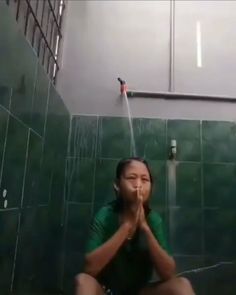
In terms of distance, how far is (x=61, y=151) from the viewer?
1.52 meters

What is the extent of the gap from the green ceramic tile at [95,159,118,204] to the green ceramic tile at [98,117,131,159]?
0.04m

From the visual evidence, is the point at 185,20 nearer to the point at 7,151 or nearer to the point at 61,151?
the point at 61,151

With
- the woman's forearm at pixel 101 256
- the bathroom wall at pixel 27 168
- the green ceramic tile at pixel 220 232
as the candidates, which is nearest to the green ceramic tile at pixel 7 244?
the bathroom wall at pixel 27 168

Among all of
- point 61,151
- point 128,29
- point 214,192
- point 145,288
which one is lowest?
point 145,288

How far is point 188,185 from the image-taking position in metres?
1.61

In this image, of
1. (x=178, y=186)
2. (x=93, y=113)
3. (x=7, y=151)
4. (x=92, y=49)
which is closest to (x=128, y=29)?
(x=92, y=49)

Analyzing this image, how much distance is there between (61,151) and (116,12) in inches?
38.5

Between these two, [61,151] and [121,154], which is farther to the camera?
[121,154]

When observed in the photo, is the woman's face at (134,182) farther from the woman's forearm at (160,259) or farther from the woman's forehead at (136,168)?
the woman's forearm at (160,259)

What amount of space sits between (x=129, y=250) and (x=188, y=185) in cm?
69

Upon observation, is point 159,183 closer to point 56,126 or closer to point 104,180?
point 104,180

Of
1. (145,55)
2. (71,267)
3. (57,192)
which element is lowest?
(71,267)

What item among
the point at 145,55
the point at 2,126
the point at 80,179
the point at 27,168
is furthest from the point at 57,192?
the point at 145,55

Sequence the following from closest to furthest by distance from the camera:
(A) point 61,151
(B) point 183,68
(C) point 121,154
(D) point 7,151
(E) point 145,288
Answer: (D) point 7,151 < (E) point 145,288 < (A) point 61,151 < (C) point 121,154 < (B) point 183,68
